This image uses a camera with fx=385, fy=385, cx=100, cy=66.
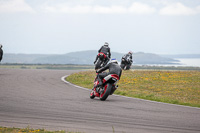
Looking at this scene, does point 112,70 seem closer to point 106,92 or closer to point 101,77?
point 101,77

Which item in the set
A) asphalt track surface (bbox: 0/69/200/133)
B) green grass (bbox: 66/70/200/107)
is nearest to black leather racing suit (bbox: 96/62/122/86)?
asphalt track surface (bbox: 0/69/200/133)

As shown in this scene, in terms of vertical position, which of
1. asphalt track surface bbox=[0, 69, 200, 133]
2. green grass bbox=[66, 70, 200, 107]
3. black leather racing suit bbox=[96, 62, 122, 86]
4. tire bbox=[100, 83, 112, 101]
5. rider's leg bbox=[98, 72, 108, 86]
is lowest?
green grass bbox=[66, 70, 200, 107]

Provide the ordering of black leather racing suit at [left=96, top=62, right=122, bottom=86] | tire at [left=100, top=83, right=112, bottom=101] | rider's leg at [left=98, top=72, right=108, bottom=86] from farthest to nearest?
rider's leg at [left=98, top=72, right=108, bottom=86]
black leather racing suit at [left=96, top=62, right=122, bottom=86]
tire at [left=100, top=83, right=112, bottom=101]

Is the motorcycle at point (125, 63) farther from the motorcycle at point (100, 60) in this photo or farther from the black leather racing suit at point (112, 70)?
the black leather racing suit at point (112, 70)

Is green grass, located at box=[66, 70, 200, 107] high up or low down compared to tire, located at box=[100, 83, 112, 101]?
down

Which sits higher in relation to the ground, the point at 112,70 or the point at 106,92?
the point at 112,70

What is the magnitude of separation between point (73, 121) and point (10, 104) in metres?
3.64

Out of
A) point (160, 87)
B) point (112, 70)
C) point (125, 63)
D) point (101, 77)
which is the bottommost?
point (160, 87)

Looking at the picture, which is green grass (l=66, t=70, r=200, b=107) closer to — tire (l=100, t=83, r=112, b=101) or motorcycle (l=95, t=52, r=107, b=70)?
motorcycle (l=95, t=52, r=107, b=70)

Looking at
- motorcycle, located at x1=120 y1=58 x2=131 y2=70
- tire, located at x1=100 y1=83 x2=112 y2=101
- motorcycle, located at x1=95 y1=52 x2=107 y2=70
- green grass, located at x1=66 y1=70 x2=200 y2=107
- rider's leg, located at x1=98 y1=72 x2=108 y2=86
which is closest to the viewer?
tire, located at x1=100 y1=83 x2=112 y2=101

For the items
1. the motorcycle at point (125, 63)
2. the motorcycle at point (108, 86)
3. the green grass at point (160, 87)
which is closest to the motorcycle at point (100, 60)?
the green grass at point (160, 87)

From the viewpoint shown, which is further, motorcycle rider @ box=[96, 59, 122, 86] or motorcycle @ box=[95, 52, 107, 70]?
motorcycle @ box=[95, 52, 107, 70]

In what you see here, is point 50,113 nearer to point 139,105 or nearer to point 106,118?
point 106,118

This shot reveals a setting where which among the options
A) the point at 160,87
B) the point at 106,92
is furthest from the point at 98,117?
the point at 160,87
